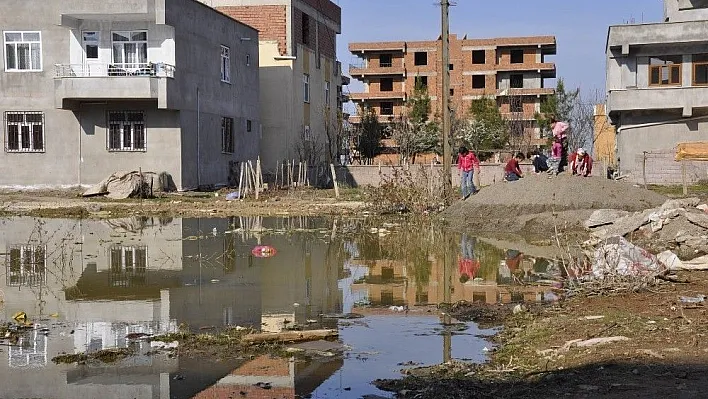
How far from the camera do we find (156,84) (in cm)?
3484

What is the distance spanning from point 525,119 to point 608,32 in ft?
119

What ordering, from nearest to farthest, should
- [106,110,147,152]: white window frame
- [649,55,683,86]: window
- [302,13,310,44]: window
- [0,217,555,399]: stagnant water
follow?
[0,217,555,399]: stagnant water → [106,110,147,152]: white window frame → [649,55,683,86]: window → [302,13,310,44]: window

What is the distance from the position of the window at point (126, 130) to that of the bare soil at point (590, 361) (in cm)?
2809

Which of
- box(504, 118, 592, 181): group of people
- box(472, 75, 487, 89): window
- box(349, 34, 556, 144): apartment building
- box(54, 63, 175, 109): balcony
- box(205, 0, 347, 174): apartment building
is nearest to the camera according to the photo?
box(504, 118, 592, 181): group of people

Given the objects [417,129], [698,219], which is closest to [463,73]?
[417,129]

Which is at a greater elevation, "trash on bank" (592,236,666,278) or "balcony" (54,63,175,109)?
"balcony" (54,63,175,109)

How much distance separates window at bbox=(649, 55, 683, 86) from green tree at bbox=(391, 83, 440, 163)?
23370mm

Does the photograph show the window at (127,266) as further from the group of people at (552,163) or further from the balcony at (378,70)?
the balcony at (378,70)

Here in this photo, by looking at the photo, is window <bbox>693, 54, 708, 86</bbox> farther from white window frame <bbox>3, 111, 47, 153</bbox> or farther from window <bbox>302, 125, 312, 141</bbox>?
white window frame <bbox>3, 111, 47, 153</bbox>

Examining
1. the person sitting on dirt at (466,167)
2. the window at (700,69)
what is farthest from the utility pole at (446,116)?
the window at (700,69)

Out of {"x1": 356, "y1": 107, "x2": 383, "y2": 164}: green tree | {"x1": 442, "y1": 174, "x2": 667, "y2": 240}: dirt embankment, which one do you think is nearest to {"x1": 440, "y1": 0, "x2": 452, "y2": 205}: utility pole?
{"x1": 442, "y1": 174, "x2": 667, "y2": 240}: dirt embankment

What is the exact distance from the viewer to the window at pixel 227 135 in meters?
41.3

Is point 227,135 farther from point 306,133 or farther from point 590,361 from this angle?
point 590,361

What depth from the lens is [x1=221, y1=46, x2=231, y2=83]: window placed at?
1624 inches
